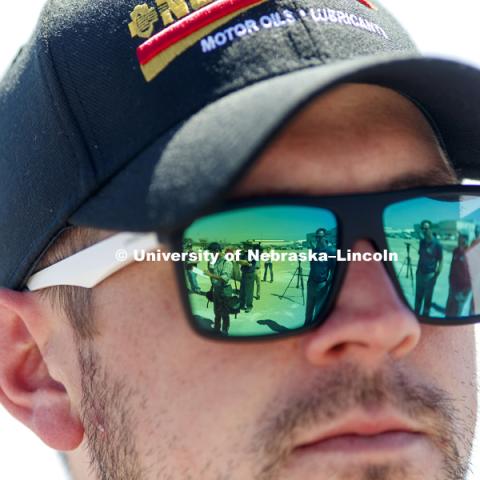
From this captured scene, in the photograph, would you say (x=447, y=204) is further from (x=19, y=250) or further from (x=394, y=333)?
(x=19, y=250)

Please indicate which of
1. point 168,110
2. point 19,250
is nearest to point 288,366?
point 168,110

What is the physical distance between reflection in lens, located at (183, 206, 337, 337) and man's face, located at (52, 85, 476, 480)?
56 millimetres

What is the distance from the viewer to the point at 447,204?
5.44 ft

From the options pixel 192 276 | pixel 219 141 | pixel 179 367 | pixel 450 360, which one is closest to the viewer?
pixel 219 141

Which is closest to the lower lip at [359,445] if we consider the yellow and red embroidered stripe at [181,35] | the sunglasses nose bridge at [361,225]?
the sunglasses nose bridge at [361,225]

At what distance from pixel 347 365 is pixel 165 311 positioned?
15.3 inches

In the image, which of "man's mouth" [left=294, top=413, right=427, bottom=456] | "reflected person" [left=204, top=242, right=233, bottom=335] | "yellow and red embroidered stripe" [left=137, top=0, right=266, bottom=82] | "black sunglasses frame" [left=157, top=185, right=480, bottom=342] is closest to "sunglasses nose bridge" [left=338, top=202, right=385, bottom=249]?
"black sunglasses frame" [left=157, top=185, right=480, bottom=342]

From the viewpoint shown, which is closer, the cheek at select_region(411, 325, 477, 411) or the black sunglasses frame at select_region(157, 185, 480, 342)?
the black sunglasses frame at select_region(157, 185, 480, 342)

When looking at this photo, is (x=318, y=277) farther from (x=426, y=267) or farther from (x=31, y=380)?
(x=31, y=380)

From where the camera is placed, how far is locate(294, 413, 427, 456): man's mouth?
58.1 inches

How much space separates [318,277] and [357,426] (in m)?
0.30

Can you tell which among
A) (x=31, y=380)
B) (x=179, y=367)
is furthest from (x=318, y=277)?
(x=31, y=380)

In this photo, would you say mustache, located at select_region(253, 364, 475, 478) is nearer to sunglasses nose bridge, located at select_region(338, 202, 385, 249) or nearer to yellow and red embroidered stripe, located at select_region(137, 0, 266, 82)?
sunglasses nose bridge, located at select_region(338, 202, 385, 249)

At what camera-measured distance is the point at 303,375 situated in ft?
4.92
